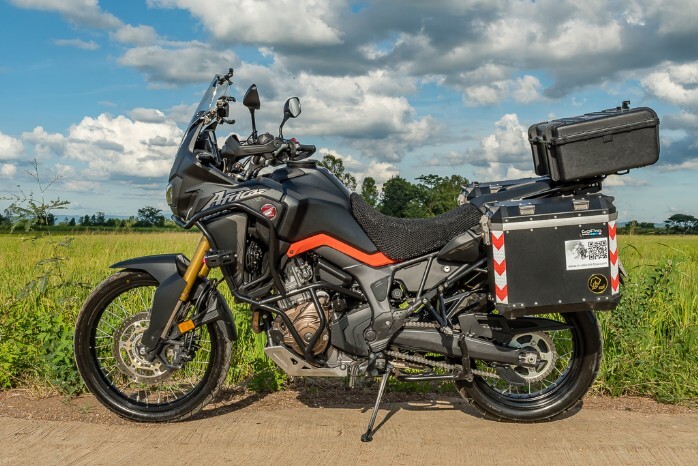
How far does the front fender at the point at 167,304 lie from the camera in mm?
4527

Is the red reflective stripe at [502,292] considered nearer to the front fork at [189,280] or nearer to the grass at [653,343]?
the grass at [653,343]

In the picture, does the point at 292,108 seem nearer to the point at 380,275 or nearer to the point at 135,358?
the point at 380,275

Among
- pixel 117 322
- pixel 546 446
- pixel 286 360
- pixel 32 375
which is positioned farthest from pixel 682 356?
pixel 32 375

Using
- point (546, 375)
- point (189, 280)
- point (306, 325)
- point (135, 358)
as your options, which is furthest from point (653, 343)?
point (135, 358)

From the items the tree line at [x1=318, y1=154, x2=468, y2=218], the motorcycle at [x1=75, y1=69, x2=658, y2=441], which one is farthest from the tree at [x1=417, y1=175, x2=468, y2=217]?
the motorcycle at [x1=75, y1=69, x2=658, y2=441]

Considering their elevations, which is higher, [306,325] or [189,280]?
[189,280]

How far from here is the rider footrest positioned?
429 cm

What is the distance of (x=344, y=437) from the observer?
4176 millimetres

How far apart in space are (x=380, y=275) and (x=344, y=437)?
3.24 ft

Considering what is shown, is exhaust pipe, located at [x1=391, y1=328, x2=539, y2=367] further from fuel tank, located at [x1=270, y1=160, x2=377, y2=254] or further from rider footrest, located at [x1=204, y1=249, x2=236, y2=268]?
rider footrest, located at [x1=204, y1=249, x2=236, y2=268]

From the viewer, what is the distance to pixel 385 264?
4.27 meters

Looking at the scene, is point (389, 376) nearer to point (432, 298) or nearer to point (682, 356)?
point (432, 298)

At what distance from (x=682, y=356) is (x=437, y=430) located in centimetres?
225

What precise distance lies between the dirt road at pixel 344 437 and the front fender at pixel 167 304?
59 centimetres
